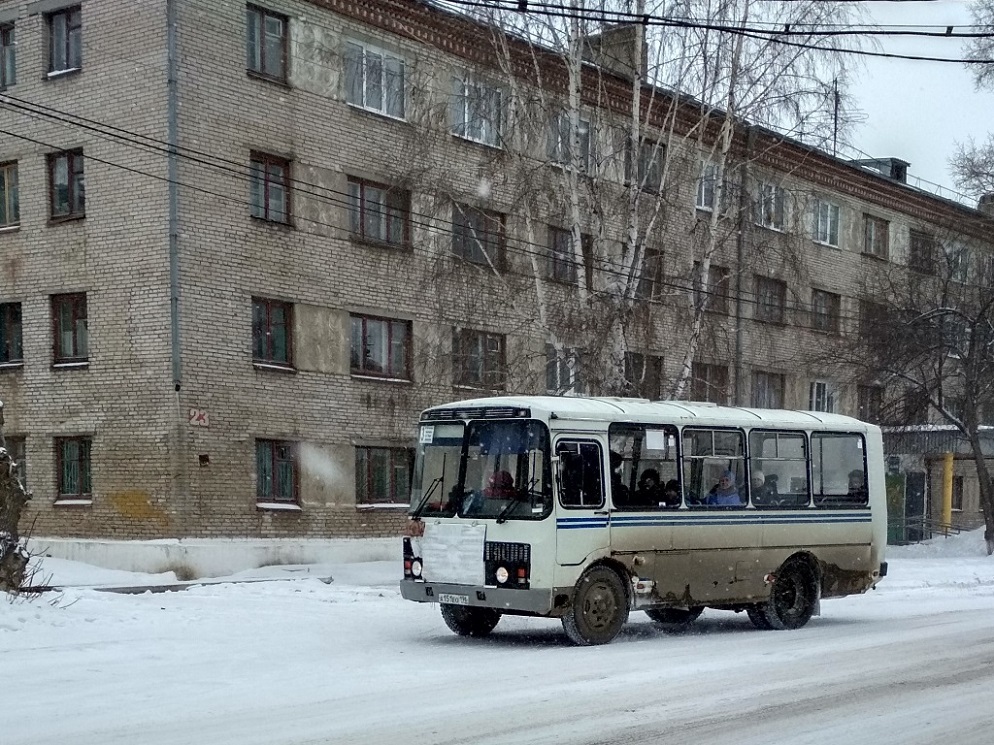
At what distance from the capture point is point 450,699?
10.5 metres

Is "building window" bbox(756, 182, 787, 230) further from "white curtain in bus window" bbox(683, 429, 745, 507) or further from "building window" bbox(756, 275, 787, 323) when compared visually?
"white curtain in bus window" bbox(683, 429, 745, 507)

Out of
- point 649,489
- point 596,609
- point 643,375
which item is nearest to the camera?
point 596,609

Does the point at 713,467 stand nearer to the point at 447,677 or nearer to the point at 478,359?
the point at 447,677

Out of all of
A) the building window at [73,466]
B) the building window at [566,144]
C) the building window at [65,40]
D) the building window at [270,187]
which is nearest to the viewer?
the building window at [566,144]

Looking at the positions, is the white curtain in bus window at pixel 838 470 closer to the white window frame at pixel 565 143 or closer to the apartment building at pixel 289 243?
the apartment building at pixel 289 243

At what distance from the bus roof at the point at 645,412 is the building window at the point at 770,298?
66.8 ft

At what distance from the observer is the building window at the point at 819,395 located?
4303cm

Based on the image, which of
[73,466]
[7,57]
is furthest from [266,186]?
[73,466]

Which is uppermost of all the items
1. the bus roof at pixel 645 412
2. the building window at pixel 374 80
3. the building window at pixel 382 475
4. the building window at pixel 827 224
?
the building window at pixel 374 80

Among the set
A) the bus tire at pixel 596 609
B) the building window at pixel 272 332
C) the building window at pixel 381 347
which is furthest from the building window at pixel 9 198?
the bus tire at pixel 596 609

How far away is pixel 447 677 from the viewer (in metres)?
11.8

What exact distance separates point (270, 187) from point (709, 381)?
1249 cm

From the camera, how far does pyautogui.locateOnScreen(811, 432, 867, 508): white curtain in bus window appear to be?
17766 mm

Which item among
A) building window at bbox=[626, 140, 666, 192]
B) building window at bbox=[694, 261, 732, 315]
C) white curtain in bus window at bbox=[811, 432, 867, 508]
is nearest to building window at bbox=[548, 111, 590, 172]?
building window at bbox=[626, 140, 666, 192]
